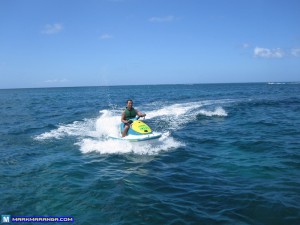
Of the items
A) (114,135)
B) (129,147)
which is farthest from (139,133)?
(114,135)

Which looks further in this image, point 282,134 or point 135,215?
point 282,134

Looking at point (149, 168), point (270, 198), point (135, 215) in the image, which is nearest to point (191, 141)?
point (149, 168)

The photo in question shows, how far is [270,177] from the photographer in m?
8.96

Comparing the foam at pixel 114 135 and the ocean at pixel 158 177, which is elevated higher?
the foam at pixel 114 135

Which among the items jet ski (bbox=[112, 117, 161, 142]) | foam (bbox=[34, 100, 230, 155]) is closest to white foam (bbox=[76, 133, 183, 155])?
foam (bbox=[34, 100, 230, 155])

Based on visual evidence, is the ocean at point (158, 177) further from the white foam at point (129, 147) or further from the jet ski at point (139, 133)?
the jet ski at point (139, 133)

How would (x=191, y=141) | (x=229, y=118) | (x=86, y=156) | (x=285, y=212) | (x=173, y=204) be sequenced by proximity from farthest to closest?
(x=229, y=118) → (x=191, y=141) → (x=86, y=156) → (x=173, y=204) → (x=285, y=212)

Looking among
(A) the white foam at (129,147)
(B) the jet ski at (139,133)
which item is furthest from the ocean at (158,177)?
(B) the jet ski at (139,133)

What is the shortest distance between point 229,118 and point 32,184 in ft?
54.7

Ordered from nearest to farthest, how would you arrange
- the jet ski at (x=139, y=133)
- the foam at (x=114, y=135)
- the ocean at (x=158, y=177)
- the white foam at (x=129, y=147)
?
1. the ocean at (x=158, y=177)
2. the jet ski at (x=139, y=133)
3. the white foam at (x=129, y=147)
4. the foam at (x=114, y=135)

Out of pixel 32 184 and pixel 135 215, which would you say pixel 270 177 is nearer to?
pixel 135 215

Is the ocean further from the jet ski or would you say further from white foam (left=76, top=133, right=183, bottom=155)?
the jet ski

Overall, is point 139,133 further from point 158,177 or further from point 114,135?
point 158,177

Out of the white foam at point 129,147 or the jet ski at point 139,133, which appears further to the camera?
the white foam at point 129,147
